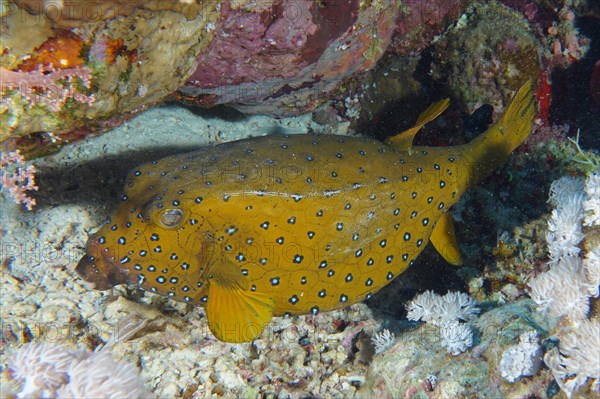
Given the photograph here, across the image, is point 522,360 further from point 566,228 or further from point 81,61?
point 81,61

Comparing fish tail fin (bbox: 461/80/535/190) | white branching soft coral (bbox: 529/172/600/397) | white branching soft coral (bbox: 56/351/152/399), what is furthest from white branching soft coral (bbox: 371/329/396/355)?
white branching soft coral (bbox: 56/351/152/399)

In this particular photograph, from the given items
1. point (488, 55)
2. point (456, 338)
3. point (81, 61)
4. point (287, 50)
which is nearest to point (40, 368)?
point (81, 61)

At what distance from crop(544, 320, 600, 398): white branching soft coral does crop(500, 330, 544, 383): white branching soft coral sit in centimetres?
13

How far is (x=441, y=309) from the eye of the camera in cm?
436

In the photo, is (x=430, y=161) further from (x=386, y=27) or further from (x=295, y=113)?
(x=295, y=113)

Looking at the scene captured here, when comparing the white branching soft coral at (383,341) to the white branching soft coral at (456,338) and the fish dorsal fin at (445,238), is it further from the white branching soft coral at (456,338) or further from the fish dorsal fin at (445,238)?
the fish dorsal fin at (445,238)

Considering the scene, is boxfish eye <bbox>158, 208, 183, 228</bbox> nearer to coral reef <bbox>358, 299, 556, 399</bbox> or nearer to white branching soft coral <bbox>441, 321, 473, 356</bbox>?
coral reef <bbox>358, 299, 556, 399</bbox>

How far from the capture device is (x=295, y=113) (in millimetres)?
6258

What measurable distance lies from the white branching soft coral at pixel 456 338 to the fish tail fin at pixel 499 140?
1826 millimetres

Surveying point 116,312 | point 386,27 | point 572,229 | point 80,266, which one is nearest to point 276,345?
point 116,312

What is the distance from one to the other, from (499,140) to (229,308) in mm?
3826

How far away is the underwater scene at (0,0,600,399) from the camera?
10.1ft

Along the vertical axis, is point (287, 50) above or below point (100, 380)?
above

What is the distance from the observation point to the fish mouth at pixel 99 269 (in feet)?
12.6
